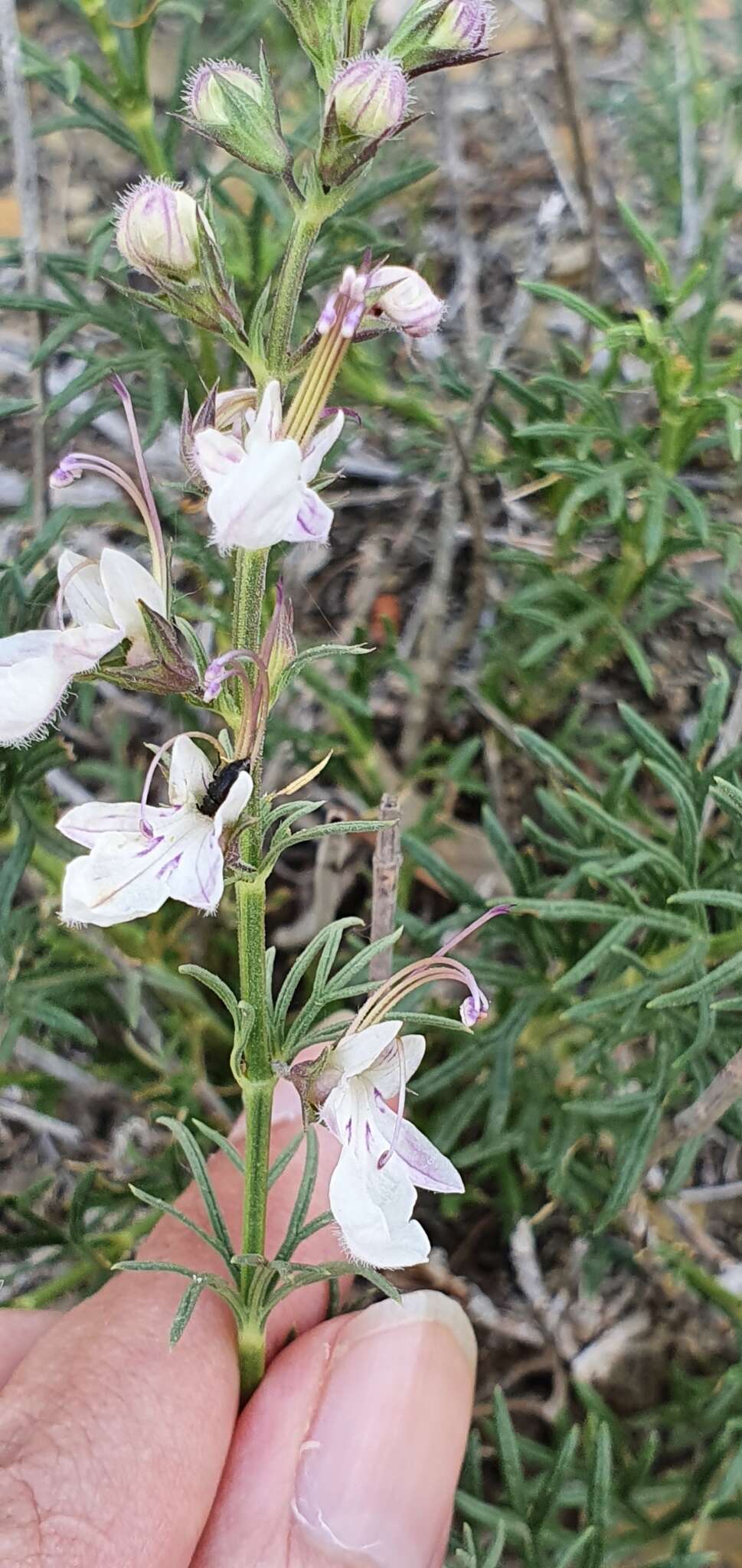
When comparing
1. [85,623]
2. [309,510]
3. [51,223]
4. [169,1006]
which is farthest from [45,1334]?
[51,223]

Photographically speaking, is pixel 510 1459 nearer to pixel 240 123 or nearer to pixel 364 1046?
pixel 364 1046

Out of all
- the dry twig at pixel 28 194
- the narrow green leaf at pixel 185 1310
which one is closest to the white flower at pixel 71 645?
the narrow green leaf at pixel 185 1310

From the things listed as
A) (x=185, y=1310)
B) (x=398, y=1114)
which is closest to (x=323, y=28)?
(x=398, y=1114)

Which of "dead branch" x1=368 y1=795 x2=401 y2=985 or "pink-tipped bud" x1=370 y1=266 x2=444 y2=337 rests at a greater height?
"pink-tipped bud" x1=370 y1=266 x2=444 y2=337

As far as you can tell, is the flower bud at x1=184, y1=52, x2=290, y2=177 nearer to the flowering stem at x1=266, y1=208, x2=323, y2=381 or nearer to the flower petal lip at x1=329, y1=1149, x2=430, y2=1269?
the flowering stem at x1=266, y1=208, x2=323, y2=381

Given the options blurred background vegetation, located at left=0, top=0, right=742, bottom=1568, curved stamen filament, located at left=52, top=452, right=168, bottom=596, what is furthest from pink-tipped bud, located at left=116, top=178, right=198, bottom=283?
blurred background vegetation, located at left=0, top=0, right=742, bottom=1568
